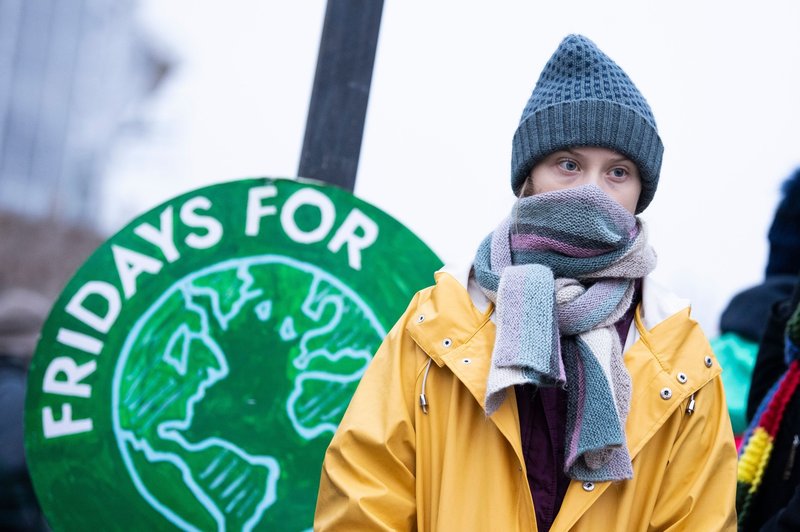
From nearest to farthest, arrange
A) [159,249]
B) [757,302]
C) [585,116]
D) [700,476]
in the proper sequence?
1. [700,476]
2. [585,116]
3. [159,249]
4. [757,302]

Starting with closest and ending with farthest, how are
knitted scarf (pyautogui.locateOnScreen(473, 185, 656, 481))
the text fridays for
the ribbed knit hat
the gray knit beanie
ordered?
1. knitted scarf (pyautogui.locateOnScreen(473, 185, 656, 481))
2. the gray knit beanie
3. the text fridays for
4. the ribbed knit hat

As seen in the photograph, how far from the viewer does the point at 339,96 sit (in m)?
2.64

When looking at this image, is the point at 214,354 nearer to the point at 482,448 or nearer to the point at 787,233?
A: the point at 482,448

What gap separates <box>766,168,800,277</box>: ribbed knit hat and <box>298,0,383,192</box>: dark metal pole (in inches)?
55.2

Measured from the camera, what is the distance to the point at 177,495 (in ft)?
7.92

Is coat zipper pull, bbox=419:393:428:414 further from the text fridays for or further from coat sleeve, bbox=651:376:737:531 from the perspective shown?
the text fridays for

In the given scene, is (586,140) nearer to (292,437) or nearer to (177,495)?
(292,437)

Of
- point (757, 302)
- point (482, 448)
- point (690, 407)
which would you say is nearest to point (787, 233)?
point (757, 302)

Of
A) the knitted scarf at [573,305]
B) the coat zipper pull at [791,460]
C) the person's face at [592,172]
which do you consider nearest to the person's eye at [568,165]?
the person's face at [592,172]

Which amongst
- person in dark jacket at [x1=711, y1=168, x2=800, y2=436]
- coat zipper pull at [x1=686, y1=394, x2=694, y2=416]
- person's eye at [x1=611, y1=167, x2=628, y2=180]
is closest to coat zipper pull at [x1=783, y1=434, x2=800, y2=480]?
person in dark jacket at [x1=711, y1=168, x2=800, y2=436]

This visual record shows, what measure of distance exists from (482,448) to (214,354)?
95 cm

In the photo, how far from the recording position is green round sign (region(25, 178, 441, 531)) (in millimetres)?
2375

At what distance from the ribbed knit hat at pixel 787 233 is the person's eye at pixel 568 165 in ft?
4.77

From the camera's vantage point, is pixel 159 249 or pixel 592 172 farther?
pixel 159 249
